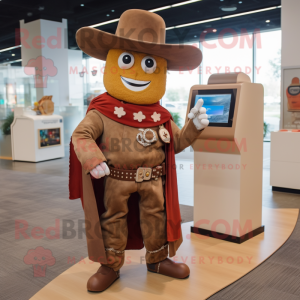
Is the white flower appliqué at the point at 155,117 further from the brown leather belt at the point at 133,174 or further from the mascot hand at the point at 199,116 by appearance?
the brown leather belt at the point at 133,174

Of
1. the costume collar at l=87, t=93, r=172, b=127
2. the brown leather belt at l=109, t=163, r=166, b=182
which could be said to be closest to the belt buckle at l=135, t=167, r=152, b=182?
the brown leather belt at l=109, t=163, r=166, b=182

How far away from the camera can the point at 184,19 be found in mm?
8727

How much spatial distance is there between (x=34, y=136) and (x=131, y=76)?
5.83 metres

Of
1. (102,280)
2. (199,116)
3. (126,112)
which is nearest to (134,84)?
(126,112)

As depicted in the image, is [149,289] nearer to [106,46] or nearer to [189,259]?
[189,259]

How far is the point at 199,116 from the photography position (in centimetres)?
220

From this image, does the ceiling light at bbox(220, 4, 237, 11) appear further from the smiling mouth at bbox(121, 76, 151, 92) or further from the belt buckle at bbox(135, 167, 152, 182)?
the belt buckle at bbox(135, 167, 152, 182)

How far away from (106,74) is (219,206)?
1416 millimetres

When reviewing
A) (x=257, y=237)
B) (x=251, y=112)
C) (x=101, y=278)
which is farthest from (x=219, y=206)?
(x=101, y=278)

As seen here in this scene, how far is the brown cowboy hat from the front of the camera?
6.77 ft

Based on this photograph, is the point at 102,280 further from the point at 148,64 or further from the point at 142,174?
the point at 148,64

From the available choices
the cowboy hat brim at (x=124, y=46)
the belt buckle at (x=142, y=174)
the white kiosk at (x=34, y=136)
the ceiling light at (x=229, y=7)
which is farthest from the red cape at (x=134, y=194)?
the ceiling light at (x=229, y=7)

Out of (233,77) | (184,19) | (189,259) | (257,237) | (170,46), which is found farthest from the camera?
(184,19)

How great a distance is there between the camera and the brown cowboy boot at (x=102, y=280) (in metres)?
2.13
